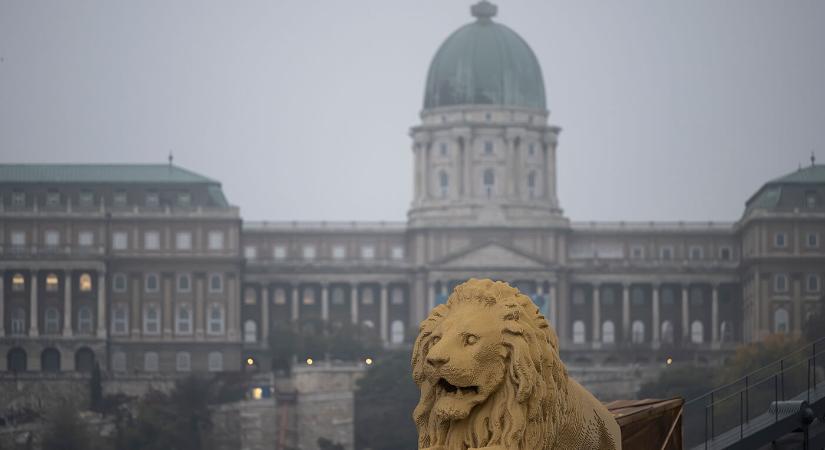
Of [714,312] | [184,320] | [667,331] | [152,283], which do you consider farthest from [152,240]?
[714,312]

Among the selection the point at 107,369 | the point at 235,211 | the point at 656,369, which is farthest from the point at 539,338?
the point at 235,211

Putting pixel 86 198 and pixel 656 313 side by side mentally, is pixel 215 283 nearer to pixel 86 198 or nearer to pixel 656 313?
pixel 86 198

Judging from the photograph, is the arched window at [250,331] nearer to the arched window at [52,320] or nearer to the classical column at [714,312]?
the arched window at [52,320]

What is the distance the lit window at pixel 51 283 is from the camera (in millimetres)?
178000

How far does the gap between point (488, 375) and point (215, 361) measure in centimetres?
15372

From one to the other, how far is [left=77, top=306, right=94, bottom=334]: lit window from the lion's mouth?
154261mm

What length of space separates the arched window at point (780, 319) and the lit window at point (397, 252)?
30725 millimetres

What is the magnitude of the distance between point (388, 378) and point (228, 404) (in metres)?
9.38

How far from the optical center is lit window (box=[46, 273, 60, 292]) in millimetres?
178000

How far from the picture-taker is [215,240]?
182 m

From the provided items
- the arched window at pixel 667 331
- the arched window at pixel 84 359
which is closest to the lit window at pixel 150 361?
the arched window at pixel 84 359

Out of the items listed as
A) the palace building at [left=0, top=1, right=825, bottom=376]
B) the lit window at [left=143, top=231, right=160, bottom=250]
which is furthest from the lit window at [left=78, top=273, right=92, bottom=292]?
the lit window at [left=143, top=231, right=160, bottom=250]

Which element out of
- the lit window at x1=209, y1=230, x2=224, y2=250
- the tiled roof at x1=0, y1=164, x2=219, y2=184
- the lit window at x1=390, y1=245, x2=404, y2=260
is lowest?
the lit window at x1=390, y1=245, x2=404, y2=260

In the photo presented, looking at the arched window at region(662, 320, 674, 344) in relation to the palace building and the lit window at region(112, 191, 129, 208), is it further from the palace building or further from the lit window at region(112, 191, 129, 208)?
the lit window at region(112, 191, 129, 208)
